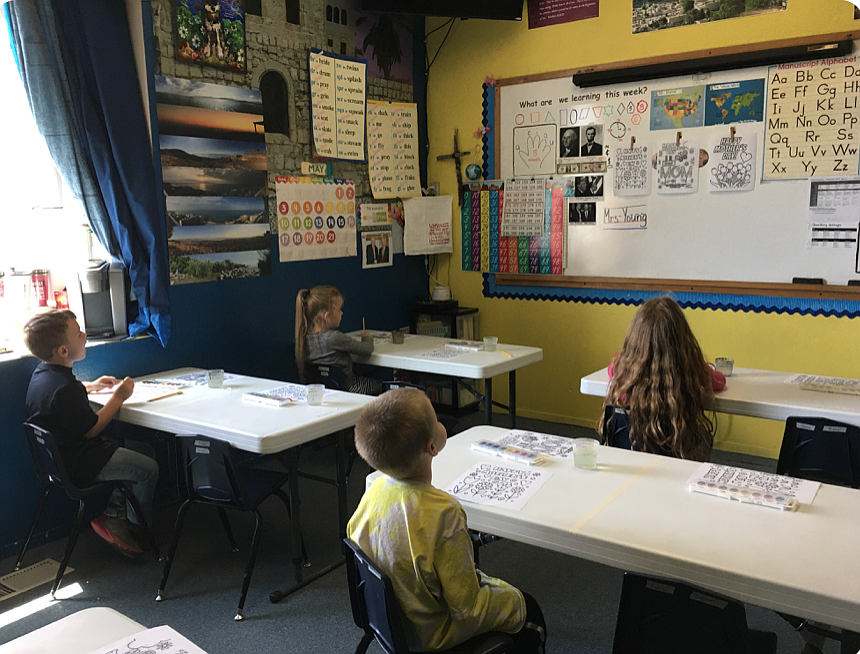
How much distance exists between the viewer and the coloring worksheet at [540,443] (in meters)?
2.22

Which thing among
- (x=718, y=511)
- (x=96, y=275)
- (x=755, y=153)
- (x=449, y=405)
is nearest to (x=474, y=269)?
(x=449, y=405)

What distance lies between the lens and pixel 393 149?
5.09m

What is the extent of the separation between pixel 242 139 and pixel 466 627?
10.6 feet

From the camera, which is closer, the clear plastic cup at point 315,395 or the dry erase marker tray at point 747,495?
the dry erase marker tray at point 747,495

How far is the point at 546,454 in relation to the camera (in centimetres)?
220

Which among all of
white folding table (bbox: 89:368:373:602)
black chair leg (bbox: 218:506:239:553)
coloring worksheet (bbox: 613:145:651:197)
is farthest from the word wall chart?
black chair leg (bbox: 218:506:239:553)

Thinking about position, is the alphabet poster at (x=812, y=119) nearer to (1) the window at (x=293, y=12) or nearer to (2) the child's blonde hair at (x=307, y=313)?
(2) the child's blonde hair at (x=307, y=313)

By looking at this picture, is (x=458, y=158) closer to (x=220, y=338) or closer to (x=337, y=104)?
(x=337, y=104)

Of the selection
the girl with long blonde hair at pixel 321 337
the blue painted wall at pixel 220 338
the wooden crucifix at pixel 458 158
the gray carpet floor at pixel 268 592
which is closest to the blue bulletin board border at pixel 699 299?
the wooden crucifix at pixel 458 158

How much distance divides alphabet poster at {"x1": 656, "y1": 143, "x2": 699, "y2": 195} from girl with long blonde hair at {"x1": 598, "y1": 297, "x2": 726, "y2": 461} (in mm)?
2095

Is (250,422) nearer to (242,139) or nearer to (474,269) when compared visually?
(242,139)

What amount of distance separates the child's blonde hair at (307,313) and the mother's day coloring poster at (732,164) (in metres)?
2.41

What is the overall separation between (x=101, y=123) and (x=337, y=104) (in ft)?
5.39

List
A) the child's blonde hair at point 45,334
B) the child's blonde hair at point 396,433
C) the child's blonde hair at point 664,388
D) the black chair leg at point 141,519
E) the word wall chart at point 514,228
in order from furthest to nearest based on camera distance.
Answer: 1. the word wall chart at point 514,228
2. the black chair leg at point 141,519
3. the child's blonde hair at point 45,334
4. the child's blonde hair at point 664,388
5. the child's blonde hair at point 396,433
